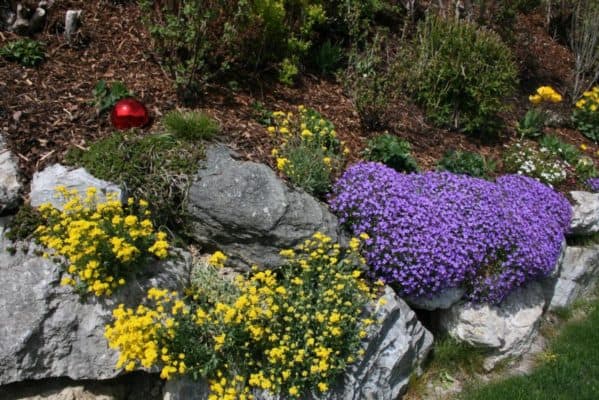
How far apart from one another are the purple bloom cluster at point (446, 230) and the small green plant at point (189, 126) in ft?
3.84

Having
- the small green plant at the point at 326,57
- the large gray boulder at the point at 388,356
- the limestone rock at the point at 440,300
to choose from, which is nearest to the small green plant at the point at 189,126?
the large gray boulder at the point at 388,356

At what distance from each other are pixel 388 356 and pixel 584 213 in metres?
2.86

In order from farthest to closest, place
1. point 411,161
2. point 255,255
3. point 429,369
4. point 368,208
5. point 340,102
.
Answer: point 340,102 < point 411,161 < point 429,369 < point 368,208 < point 255,255

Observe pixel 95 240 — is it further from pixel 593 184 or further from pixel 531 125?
pixel 531 125

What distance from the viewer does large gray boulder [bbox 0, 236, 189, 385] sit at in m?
3.56

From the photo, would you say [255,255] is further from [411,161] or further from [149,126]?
[411,161]

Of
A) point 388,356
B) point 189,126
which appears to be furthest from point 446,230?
point 189,126

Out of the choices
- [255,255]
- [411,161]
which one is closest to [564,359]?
[411,161]

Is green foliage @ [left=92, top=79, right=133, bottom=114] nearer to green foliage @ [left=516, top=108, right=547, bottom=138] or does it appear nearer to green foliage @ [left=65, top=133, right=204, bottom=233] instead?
green foliage @ [left=65, top=133, right=204, bottom=233]

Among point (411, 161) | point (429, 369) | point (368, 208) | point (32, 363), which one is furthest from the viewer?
point (411, 161)

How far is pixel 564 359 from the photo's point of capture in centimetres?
499

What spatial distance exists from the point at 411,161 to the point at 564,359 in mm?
2219

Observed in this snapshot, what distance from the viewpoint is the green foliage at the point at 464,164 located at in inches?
224

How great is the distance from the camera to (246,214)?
13.6ft
